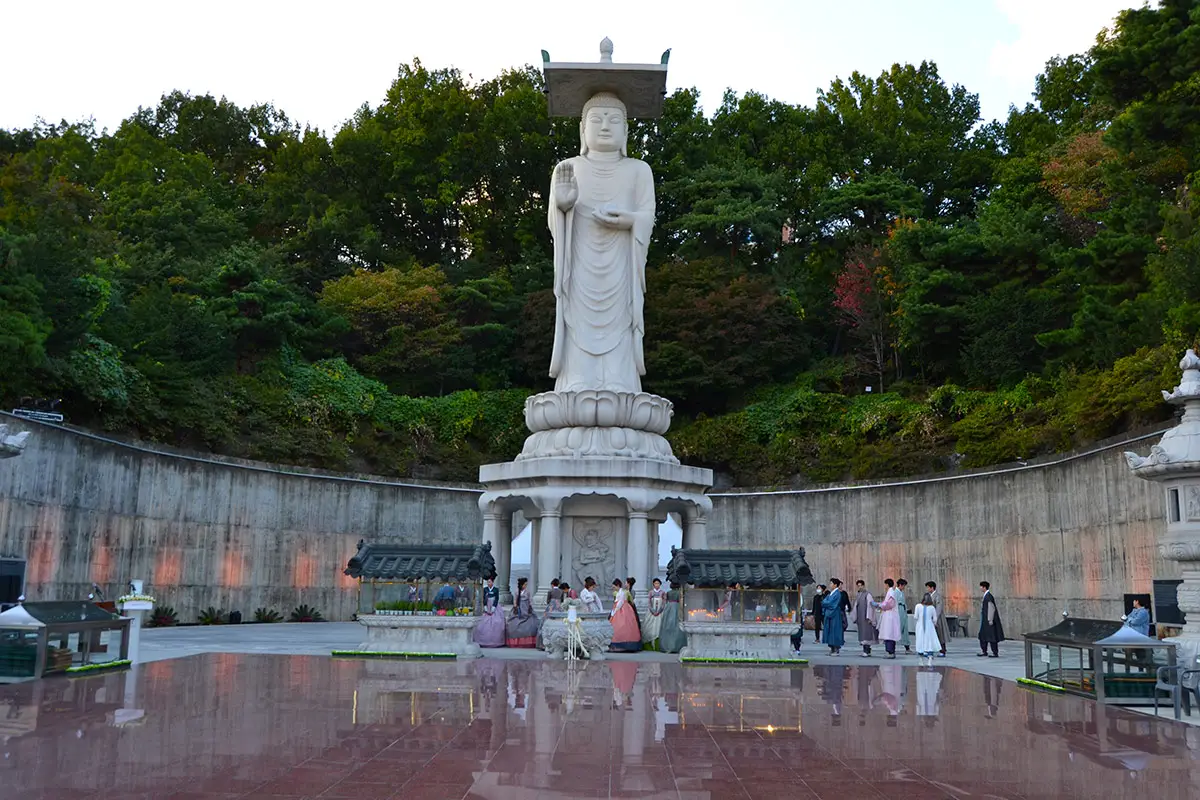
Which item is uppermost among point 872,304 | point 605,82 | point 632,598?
point 605,82

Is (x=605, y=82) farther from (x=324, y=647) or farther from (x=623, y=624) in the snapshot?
(x=324, y=647)

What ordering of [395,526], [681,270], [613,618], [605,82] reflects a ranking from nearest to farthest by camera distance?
[613,618] < [605,82] < [395,526] < [681,270]

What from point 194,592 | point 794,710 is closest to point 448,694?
point 794,710

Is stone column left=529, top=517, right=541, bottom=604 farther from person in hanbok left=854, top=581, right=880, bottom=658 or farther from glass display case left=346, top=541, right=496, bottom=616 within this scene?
person in hanbok left=854, top=581, right=880, bottom=658

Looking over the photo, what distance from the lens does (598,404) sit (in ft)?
65.0

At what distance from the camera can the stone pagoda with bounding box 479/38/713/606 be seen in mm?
18984

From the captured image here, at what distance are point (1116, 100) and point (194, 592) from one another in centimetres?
2498

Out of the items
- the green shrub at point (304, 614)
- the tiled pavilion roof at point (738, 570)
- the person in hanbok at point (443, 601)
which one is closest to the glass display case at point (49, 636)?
the person in hanbok at point (443, 601)

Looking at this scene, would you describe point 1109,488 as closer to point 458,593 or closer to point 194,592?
point 458,593

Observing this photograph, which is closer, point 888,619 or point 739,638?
point 739,638

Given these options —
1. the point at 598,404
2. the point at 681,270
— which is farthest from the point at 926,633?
the point at 681,270

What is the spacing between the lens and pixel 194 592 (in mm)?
24312

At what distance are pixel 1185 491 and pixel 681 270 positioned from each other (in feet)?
75.1

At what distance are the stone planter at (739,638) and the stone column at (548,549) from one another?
3543 millimetres
